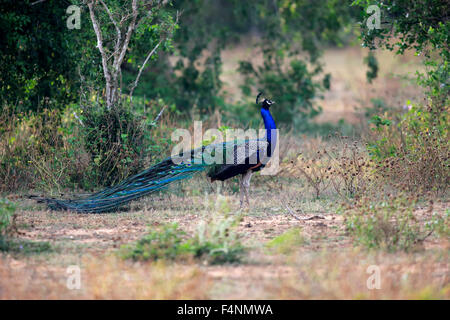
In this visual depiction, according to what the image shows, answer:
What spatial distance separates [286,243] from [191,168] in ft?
9.67

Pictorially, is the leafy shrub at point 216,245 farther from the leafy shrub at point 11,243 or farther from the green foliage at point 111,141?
the green foliage at point 111,141

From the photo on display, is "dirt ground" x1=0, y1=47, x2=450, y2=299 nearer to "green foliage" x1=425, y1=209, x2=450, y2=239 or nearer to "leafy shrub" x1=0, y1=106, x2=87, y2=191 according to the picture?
"green foliage" x1=425, y1=209, x2=450, y2=239

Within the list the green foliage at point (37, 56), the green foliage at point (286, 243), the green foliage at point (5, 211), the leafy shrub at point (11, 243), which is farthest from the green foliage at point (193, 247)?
the green foliage at point (37, 56)

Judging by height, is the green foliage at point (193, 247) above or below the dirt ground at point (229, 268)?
above

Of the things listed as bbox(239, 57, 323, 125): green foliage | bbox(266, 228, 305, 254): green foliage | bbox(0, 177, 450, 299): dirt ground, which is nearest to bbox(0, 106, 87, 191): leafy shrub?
bbox(0, 177, 450, 299): dirt ground

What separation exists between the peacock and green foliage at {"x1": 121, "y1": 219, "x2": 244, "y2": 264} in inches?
93.4

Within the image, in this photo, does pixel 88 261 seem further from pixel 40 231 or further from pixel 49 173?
pixel 49 173

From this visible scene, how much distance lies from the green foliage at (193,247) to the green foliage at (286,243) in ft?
1.32

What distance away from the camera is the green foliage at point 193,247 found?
18.5ft

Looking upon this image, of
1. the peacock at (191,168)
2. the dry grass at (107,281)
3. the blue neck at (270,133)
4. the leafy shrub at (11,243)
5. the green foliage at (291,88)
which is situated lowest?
the dry grass at (107,281)

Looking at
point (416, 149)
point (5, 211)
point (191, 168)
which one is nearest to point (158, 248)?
point (5, 211)

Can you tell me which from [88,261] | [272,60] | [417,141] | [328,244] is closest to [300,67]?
[272,60]
